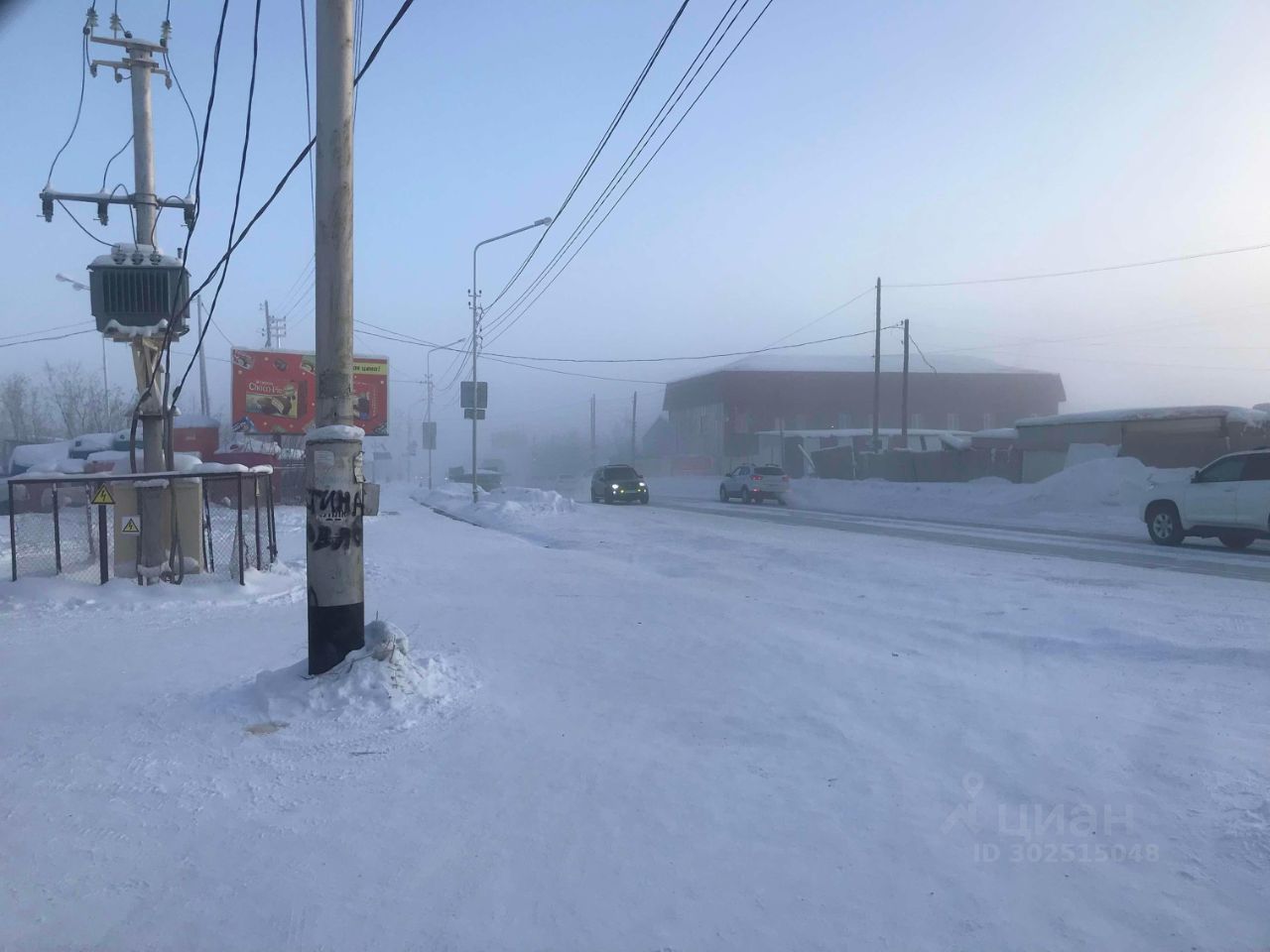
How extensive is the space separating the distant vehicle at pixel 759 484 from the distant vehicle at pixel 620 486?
12.7 feet

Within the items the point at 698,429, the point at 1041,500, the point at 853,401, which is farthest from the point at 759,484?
the point at 698,429

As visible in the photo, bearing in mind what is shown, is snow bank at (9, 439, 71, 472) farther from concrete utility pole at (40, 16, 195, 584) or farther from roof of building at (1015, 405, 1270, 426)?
roof of building at (1015, 405, 1270, 426)

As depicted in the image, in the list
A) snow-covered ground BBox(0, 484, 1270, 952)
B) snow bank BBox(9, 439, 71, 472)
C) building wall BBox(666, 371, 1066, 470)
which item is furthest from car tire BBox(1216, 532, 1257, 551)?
building wall BBox(666, 371, 1066, 470)

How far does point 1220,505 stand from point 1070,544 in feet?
8.44

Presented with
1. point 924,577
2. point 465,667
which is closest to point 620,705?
point 465,667

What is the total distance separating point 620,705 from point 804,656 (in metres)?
1.91

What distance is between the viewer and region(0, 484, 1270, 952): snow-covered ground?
13.1 ft

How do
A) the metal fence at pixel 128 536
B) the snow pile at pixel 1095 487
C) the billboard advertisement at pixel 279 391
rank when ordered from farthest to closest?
the billboard advertisement at pixel 279 391 < the snow pile at pixel 1095 487 < the metal fence at pixel 128 536

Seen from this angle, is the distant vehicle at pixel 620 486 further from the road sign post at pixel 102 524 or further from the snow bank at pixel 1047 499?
the road sign post at pixel 102 524

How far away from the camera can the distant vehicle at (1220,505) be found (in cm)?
1681

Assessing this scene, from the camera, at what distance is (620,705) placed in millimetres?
6883

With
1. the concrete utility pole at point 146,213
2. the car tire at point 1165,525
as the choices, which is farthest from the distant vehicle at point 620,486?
the concrete utility pole at point 146,213

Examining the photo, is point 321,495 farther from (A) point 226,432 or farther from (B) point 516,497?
→ (A) point 226,432

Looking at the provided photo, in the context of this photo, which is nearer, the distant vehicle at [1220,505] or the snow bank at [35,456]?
the distant vehicle at [1220,505]
